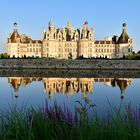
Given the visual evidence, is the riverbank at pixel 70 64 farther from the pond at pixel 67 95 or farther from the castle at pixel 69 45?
the castle at pixel 69 45

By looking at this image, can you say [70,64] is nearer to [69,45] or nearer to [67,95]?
[67,95]

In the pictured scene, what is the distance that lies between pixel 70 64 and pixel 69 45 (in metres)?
42.8

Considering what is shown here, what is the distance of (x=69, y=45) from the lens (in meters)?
91.6

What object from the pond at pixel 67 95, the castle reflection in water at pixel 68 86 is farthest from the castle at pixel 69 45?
the pond at pixel 67 95

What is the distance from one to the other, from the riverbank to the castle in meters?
39.8

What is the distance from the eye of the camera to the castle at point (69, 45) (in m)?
90.6

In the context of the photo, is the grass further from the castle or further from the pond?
the castle

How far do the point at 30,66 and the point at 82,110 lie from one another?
4616cm

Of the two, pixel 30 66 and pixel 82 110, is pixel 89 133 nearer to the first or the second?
pixel 82 110

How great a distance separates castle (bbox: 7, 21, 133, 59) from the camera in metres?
90.6

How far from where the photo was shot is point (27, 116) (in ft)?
14.6

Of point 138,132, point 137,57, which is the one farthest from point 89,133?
point 137,57

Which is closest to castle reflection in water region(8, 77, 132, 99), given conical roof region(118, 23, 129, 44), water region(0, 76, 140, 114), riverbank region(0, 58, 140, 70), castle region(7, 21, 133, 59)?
water region(0, 76, 140, 114)

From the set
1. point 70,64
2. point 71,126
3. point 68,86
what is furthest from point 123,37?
point 71,126
